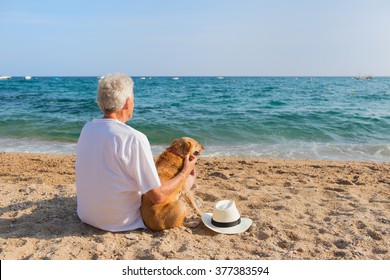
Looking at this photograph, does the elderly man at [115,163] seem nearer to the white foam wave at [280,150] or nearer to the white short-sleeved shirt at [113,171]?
the white short-sleeved shirt at [113,171]

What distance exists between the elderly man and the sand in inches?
15.0

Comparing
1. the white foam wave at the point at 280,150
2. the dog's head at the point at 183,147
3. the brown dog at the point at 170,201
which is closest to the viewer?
the brown dog at the point at 170,201

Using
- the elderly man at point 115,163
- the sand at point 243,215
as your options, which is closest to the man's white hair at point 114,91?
the elderly man at point 115,163

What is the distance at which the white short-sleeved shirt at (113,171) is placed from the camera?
341 centimetres

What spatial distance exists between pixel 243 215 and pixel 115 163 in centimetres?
188

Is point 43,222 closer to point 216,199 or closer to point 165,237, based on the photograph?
point 165,237

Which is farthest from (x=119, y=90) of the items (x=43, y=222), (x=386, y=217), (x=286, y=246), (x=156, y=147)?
(x=156, y=147)

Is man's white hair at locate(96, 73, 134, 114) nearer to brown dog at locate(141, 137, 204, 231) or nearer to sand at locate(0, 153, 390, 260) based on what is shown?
brown dog at locate(141, 137, 204, 231)

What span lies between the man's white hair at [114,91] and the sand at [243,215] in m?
1.37

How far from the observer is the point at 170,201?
12.7 ft

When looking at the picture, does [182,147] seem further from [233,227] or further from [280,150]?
[280,150]

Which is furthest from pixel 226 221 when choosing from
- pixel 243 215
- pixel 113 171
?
pixel 113 171

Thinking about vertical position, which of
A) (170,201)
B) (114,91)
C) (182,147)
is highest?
(114,91)

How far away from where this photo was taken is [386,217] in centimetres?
442
